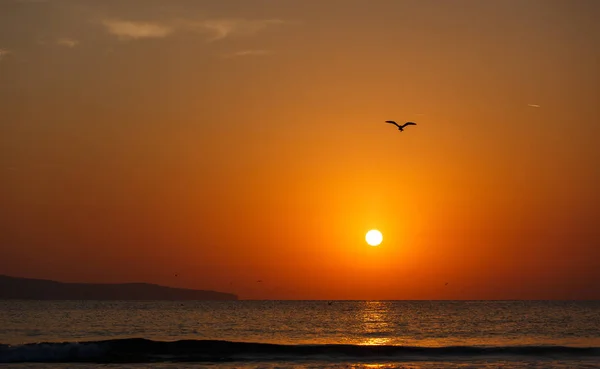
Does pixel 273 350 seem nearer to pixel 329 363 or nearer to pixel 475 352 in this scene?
pixel 329 363

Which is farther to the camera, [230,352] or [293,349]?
[293,349]

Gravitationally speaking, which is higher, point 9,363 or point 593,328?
point 593,328

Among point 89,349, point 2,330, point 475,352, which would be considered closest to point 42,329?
point 2,330

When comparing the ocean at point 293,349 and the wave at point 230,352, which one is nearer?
the ocean at point 293,349

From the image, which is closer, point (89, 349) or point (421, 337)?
point (89, 349)

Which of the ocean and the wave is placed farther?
the wave

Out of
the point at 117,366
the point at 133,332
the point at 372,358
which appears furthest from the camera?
the point at 133,332

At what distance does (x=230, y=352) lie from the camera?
57.2 m

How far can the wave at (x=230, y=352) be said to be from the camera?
52.6 m

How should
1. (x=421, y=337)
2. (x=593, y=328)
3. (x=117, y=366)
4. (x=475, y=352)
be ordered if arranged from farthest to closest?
(x=593, y=328) < (x=421, y=337) < (x=475, y=352) < (x=117, y=366)

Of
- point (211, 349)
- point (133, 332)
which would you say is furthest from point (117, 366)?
point (133, 332)

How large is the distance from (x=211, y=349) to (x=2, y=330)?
29.7 meters

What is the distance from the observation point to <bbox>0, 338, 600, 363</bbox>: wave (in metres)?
52.6

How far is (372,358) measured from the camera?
5366 cm
